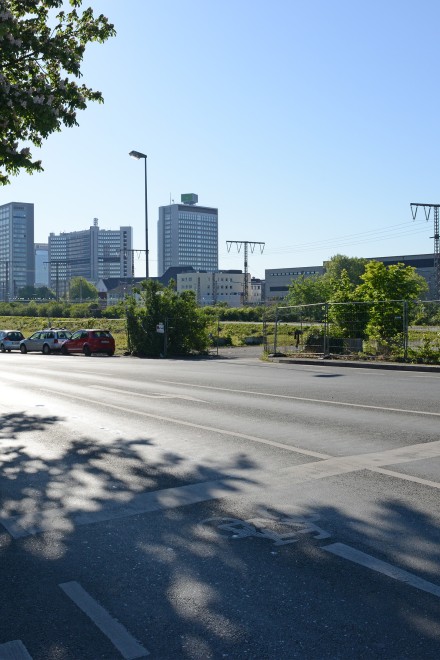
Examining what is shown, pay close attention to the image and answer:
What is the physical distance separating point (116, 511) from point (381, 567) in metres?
2.44

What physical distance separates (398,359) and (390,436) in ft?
52.8

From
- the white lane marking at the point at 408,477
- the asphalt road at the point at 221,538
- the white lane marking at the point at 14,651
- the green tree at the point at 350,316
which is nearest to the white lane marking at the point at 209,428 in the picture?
the asphalt road at the point at 221,538

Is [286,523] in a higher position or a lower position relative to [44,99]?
lower

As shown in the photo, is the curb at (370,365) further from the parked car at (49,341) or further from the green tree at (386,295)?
the parked car at (49,341)

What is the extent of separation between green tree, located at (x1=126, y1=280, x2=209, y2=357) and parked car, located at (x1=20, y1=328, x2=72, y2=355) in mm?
7500

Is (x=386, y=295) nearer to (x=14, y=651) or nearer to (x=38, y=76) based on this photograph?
(x=38, y=76)

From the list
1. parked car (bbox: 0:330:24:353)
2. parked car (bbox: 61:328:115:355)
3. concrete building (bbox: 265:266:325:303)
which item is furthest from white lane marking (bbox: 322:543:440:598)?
concrete building (bbox: 265:266:325:303)

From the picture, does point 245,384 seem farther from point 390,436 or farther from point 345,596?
point 345,596

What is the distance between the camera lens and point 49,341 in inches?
1683

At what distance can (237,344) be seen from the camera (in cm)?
4475

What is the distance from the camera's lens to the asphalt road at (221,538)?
3.58 meters

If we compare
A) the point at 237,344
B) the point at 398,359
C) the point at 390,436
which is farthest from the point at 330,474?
the point at 237,344

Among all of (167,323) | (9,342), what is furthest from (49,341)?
(167,323)

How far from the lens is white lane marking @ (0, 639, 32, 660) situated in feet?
11.1
